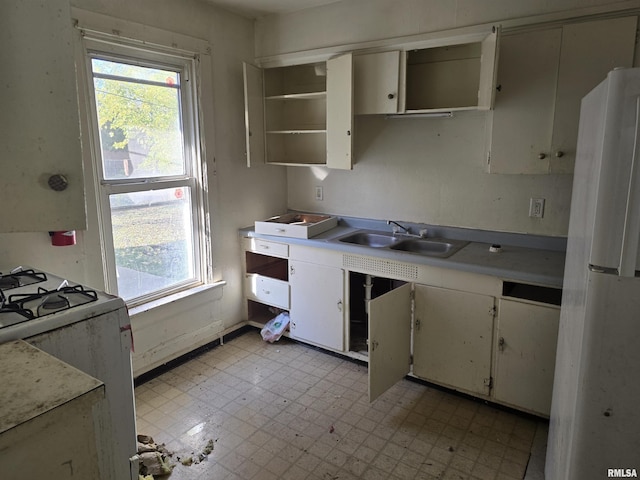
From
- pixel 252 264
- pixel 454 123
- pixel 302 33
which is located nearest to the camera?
pixel 454 123

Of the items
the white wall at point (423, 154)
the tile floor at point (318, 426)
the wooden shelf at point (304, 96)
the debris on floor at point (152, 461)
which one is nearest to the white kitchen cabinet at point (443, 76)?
the white wall at point (423, 154)

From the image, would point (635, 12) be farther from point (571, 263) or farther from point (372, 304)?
point (372, 304)

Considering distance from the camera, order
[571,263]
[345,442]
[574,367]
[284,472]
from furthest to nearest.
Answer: [345,442], [284,472], [571,263], [574,367]

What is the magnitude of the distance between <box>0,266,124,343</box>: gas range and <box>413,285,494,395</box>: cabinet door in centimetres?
169

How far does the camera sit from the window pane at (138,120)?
2502 millimetres

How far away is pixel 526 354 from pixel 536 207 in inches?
35.3

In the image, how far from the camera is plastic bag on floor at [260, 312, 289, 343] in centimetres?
333

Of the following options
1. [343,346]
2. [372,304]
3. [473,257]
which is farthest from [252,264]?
[473,257]

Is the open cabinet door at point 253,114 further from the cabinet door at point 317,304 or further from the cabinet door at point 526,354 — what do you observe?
the cabinet door at point 526,354

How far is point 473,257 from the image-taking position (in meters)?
2.53

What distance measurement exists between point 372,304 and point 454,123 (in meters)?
1.37

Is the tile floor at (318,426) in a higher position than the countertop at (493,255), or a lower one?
lower

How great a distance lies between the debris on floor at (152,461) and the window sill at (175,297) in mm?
830

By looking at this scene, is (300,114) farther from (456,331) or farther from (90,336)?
(90,336)
